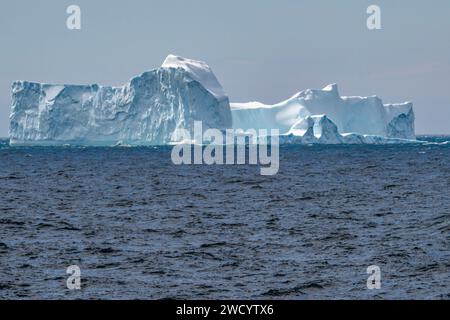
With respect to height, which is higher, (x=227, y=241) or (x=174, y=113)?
(x=174, y=113)

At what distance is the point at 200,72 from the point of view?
108 m

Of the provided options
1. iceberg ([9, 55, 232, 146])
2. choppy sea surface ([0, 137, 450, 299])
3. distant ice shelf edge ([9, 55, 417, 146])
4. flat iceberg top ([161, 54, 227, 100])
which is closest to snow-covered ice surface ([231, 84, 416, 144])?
distant ice shelf edge ([9, 55, 417, 146])

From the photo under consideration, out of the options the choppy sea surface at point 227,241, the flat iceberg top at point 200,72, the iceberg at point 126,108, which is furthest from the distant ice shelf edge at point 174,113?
the choppy sea surface at point 227,241

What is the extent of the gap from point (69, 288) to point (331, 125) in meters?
100

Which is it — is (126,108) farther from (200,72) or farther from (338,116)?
(338,116)

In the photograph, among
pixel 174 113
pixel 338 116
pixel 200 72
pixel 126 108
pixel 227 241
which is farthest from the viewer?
pixel 338 116

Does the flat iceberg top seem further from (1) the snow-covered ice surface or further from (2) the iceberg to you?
(1) the snow-covered ice surface

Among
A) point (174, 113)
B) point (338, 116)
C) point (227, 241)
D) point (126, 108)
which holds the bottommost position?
point (227, 241)

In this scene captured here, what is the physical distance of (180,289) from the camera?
51.0ft

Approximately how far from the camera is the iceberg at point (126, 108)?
10300 cm

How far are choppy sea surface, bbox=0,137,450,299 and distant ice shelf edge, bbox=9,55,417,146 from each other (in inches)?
2430

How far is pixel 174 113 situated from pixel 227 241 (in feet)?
272

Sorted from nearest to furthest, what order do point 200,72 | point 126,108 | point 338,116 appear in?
point 200,72 → point 126,108 → point 338,116

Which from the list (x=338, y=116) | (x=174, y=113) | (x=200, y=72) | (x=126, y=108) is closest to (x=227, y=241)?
(x=174, y=113)
